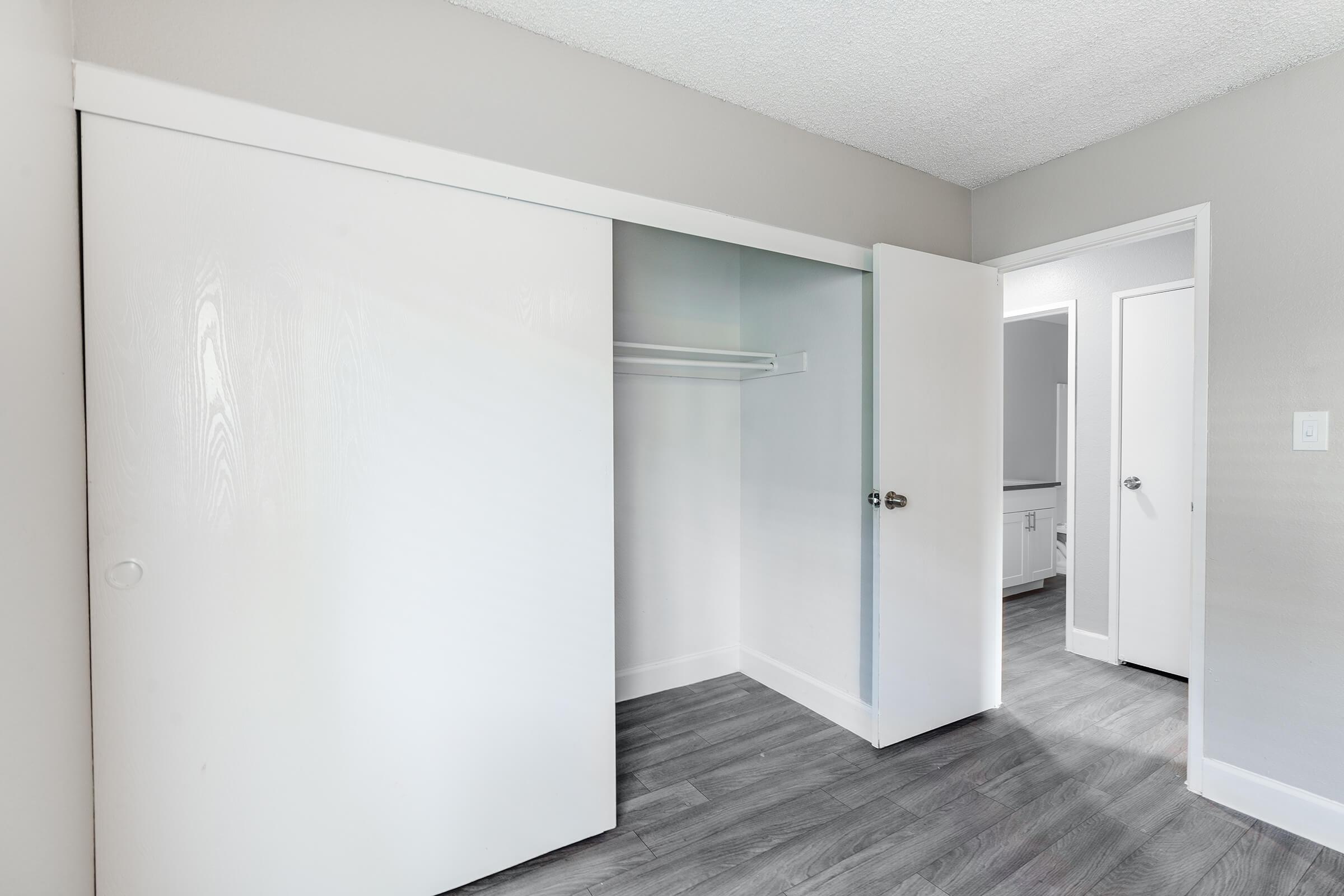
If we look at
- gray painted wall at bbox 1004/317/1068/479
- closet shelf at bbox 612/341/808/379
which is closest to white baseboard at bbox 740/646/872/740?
closet shelf at bbox 612/341/808/379

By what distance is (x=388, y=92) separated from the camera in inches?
64.5

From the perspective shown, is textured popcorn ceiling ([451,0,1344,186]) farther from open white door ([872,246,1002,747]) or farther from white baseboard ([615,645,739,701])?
white baseboard ([615,645,739,701])

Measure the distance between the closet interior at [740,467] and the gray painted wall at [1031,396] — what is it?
312 cm

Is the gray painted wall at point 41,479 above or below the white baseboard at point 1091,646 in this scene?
above

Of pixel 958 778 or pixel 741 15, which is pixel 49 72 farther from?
pixel 958 778

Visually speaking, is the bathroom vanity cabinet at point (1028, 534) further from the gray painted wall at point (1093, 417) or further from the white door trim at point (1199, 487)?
the white door trim at point (1199, 487)

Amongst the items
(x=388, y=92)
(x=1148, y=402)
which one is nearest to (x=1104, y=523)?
(x=1148, y=402)

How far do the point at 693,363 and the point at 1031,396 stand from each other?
4178 mm

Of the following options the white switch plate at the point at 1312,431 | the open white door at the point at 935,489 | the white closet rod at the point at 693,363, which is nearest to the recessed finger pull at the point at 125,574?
the white closet rod at the point at 693,363

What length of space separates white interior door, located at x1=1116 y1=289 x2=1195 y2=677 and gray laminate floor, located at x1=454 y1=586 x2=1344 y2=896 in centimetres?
45

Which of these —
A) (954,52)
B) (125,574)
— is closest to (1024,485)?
(954,52)

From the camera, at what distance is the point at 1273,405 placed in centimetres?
205

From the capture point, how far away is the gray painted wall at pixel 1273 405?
194cm

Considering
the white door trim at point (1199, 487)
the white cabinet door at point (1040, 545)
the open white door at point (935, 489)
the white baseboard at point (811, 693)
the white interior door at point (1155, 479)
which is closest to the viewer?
the white door trim at point (1199, 487)
